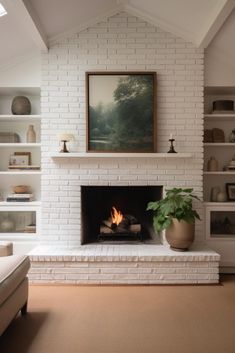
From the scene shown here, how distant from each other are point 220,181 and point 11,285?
305 centimetres

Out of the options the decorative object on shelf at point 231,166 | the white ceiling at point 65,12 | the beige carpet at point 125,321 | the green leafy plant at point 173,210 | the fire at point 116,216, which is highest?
the white ceiling at point 65,12

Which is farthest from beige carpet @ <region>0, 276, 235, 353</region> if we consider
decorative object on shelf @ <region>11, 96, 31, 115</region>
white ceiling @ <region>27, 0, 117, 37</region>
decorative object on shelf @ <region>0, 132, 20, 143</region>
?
white ceiling @ <region>27, 0, 117, 37</region>

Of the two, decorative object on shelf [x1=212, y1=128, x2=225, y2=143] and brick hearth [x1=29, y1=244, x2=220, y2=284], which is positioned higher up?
decorative object on shelf [x1=212, y1=128, x2=225, y2=143]

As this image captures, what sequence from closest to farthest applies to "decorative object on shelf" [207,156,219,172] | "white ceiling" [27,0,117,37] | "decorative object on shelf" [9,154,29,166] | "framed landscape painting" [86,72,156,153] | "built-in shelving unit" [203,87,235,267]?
1. "white ceiling" [27,0,117,37]
2. "framed landscape painting" [86,72,156,153]
3. "built-in shelving unit" [203,87,235,267]
4. "decorative object on shelf" [207,156,219,172]
5. "decorative object on shelf" [9,154,29,166]

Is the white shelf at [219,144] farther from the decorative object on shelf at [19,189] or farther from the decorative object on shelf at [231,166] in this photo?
the decorative object on shelf at [19,189]

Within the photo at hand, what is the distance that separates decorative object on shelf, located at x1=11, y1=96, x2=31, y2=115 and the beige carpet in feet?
6.99

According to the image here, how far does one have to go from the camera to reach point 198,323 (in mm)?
2623

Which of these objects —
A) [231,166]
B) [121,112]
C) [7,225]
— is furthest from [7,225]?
[231,166]

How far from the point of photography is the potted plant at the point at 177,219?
3.51 m

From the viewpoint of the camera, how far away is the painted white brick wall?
3865mm

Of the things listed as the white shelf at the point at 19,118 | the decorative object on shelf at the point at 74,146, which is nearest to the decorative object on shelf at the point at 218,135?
the decorative object on shelf at the point at 74,146

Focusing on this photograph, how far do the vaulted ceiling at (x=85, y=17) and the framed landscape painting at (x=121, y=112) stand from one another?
2.00 ft

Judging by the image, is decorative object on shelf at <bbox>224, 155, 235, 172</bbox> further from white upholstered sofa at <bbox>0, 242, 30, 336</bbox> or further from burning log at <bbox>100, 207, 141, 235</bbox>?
white upholstered sofa at <bbox>0, 242, 30, 336</bbox>

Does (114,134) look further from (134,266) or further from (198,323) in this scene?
(198,323)
